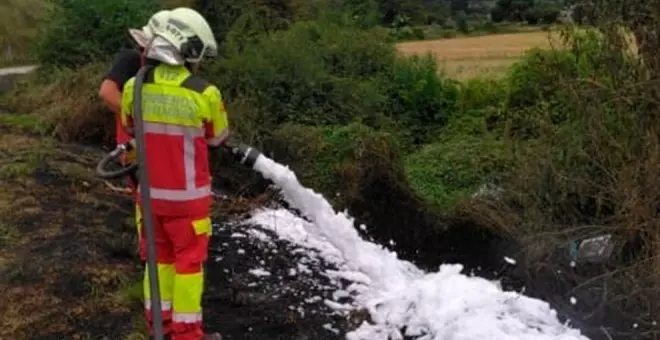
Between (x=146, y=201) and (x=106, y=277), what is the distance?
6.68ft

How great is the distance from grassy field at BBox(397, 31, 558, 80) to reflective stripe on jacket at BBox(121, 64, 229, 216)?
3600 millimetres

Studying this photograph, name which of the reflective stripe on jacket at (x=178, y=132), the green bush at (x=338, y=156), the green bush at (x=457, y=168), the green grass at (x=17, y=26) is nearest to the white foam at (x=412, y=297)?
the reflective stripe on jacket at (x=178, y=132)

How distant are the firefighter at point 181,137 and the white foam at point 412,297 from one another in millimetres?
555

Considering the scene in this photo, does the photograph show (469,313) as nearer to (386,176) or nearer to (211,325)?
(211,325)

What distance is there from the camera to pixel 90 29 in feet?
45.2

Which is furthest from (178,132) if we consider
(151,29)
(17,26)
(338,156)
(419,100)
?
(17,26)

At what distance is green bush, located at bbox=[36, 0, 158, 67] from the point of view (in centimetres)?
1346

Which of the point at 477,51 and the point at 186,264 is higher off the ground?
the point at 186,264

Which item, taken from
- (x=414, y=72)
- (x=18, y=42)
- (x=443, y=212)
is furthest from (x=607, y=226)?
(x=18, y=42)

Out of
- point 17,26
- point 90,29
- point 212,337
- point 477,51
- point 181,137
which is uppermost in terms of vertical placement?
point 181,137

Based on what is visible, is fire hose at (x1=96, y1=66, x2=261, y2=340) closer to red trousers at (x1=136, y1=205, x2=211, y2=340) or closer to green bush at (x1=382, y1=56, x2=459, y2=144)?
red trousers at (x1=136, y1=205, x2=211, y2=340)

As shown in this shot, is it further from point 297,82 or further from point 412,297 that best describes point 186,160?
point 297,82

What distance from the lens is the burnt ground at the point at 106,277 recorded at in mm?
5375

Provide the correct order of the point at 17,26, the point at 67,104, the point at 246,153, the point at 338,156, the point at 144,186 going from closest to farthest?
the point at 144,186, the point at 246,153, the point at 338,156, the point at 67,104, the point at 17,26
